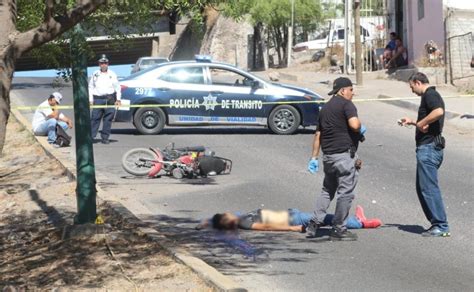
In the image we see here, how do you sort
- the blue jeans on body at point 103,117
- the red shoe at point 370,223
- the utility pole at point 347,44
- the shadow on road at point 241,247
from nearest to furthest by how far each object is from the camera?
the shadow on road at point 241,247 < the red shoe at point 370,223 < the blue jeans on body at point 103,117 < the utility pole at point 347,44

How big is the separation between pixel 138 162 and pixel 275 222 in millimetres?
4840

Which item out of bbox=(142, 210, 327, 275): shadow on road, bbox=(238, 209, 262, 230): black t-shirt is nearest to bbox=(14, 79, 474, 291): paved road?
bbox=(142, 210, 327, 275): shadow on road

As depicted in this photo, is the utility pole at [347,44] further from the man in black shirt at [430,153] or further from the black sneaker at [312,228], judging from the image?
the black sneaker at [312,228]

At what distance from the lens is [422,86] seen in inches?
397

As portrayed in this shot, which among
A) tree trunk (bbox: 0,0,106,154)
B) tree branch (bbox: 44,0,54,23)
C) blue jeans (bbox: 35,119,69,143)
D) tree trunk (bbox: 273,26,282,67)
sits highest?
tree trunk (bbox: 273,26,282,67)

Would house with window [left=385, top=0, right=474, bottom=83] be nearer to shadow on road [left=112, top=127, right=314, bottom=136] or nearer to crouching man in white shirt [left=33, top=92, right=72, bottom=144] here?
shadow on road [left=112, top=127, right=314, bottom=136]

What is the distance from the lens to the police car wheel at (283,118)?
20.1 m

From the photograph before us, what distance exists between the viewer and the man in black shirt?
391 inches

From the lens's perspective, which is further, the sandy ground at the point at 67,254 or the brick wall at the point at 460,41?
the brick wall at the point at 460,41

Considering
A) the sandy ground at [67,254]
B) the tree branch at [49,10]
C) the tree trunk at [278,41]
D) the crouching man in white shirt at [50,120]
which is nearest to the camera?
the tree branch at [49,10]

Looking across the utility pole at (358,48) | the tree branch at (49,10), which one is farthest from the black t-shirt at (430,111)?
the utility pole at (358,48)

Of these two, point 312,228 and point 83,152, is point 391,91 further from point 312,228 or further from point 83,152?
point 83,152

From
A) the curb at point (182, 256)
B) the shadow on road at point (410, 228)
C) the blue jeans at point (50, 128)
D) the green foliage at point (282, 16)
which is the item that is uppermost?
the green foliage at point (282, 16)

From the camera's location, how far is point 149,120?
20125 mm
